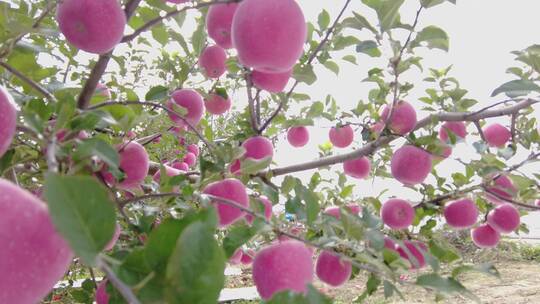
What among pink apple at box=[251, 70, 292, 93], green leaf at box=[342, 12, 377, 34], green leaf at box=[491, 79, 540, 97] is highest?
green leaf at box=[342, 12, 377, 34]

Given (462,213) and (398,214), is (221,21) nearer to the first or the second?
(398,214)

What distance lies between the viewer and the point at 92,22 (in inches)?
34.0

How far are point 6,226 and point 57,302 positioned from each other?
287 cm

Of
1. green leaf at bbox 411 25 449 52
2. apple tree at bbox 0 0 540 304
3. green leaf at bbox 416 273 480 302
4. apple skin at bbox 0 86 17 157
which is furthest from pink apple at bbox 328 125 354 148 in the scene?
apple skin at bbox 0 86 17 157

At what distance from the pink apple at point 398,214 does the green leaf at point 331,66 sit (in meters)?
0.59

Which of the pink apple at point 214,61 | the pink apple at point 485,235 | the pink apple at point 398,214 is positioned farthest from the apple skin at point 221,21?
the pink apple at point 485,235

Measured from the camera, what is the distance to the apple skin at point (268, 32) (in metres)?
0.85

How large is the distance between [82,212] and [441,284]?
2.13 feet

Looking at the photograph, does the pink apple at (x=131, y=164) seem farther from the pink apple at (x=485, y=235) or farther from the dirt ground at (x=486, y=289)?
the dirt ground at (x=486, y=289)

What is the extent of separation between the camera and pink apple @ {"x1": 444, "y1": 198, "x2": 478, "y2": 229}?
1689 millimetres

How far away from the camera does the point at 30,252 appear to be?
41cm

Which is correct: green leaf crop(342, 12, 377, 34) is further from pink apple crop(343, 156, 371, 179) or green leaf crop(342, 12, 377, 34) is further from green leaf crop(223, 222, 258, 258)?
pink apple crop(343, 156, 371, 179)

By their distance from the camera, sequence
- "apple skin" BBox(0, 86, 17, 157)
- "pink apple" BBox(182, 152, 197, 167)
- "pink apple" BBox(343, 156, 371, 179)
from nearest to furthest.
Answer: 1. "apple skin" BBox(0, 86, 17, 157)
2. "pink apple" BBox(343, 156, 371, 179)
3. "pink apple" BBox(182, 152, 197, 167)

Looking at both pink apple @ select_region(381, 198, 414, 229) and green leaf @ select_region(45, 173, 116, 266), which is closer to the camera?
green leaf @ select_region(45, 173, 116, 266)
